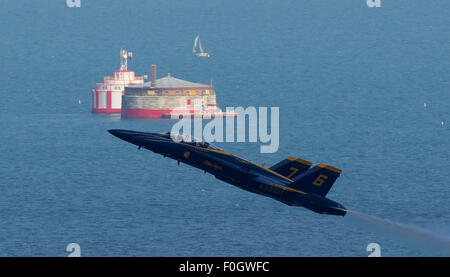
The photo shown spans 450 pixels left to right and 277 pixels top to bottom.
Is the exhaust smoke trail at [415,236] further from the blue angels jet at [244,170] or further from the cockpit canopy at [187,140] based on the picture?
the cockpit canopy at [187,140]

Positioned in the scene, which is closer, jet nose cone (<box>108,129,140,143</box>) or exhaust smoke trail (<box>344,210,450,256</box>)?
exhaust smoke trail (<box>344,210,450,256</box>)

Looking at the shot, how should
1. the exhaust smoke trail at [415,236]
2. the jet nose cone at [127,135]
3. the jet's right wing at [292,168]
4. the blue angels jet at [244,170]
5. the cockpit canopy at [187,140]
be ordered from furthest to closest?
the jet's right wing at [292,168] < the cockpit canopy at [187,140] < the jet nose cone at [127,135] < the blue angels jet at [244,170] < the exhaust smoke trail at [415,236]

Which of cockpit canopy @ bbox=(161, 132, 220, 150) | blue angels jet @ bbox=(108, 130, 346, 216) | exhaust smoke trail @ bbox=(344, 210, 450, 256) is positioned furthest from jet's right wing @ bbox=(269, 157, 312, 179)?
exhaust smoke trail @ bbox=(344, 210, 450, 256)

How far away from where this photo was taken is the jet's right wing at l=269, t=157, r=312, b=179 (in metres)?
103

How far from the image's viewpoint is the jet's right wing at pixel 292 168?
4067 inches

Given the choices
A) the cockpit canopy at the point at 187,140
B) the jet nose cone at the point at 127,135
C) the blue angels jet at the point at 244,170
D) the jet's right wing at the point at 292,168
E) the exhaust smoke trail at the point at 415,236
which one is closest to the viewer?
the exhaust smoke trail at the point at 415,236

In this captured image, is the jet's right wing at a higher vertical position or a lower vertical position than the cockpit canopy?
lower

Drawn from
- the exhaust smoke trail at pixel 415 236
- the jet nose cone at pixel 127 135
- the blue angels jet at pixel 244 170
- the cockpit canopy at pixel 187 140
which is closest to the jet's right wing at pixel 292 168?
the blue angels jet at pixel 244 170

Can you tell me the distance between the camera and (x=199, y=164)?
333 ft

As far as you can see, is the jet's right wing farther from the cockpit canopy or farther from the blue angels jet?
the cockpit canopy
